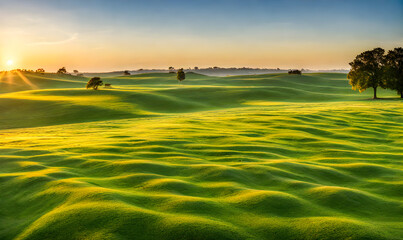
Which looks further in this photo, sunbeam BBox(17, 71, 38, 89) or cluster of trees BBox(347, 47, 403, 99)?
sunbeam BBox(17, 71, 38, 89)

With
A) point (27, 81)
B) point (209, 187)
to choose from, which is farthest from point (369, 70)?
point (27, 81)

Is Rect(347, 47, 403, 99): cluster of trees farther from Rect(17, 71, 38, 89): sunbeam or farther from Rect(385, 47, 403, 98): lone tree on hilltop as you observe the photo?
Rect(17, 71, 38, 89): sunbeam

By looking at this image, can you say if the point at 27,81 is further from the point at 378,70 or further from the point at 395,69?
the point at 395,69

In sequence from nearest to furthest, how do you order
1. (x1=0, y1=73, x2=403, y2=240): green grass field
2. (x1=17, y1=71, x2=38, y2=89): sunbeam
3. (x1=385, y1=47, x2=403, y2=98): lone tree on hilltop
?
(x1=0, y1=73, x2=403, y2=240): green grass field < (x1=385, y1=47, x2=403, y2=98): lone tree on hilltop < (x1=17, y1=71, x2=38, y2=89): sunbeam

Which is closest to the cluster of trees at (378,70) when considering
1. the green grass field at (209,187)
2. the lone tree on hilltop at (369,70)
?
the lone tree on hilltop at (369,70)

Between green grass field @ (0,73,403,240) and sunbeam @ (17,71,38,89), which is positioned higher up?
sunbeam @ (17,71,38,89)

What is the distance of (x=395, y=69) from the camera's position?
62688 millimetres

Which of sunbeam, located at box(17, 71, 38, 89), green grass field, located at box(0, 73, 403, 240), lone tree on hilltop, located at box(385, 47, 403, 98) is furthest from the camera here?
sunbeam, located at box(17, 71, 38, 89)

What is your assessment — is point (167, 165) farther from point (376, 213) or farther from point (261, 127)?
point (261, 127)

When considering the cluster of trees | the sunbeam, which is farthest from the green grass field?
the sunbeam

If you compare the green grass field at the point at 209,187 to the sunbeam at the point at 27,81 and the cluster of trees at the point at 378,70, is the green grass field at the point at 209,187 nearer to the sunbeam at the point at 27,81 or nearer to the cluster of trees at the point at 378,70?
the cluster of trees at the point at 378,70

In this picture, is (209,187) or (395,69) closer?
(209,187)

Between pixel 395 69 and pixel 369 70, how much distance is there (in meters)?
4.56

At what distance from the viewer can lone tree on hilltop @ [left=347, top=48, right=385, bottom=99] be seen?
62.8 m
